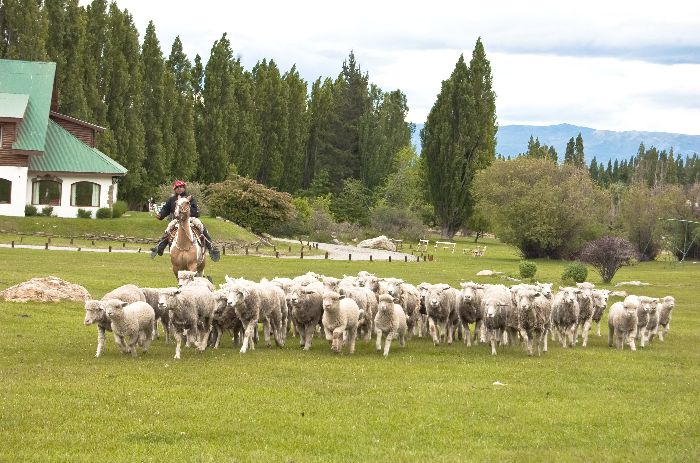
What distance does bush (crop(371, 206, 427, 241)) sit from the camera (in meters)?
96.2

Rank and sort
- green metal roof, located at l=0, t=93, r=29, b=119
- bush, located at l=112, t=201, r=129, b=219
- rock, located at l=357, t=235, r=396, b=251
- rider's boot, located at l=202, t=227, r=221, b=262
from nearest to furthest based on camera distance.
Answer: rider's boot, located at l=202, t=227, r=221, b=262, green metal roof, located at l=0, t=93, r=29, b=119, bush, located at l=112, t=201, r=129, b=219, rock, located at l=357, t=235, r=396, b=251

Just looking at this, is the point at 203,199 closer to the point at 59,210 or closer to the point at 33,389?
the point at 59,210

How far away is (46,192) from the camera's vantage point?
70500 mm

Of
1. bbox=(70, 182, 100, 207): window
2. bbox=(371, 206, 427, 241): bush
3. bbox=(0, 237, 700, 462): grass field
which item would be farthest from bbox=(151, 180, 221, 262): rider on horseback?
bbox=(371, 206, 427, 241): bush

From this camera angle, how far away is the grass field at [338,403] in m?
13.6

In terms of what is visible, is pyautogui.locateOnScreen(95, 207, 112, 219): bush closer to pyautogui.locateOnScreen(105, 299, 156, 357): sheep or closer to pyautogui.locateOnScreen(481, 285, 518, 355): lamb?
pyautogui.locateOnScreen(481, 285, 518, 355): lamb

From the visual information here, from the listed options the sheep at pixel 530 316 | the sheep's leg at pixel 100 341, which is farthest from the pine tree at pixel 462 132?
the sheep's leg at pixel 100 341

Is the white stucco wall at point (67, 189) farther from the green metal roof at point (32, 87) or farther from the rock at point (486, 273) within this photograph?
the rock at point (486, 273)

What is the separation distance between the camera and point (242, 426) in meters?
14.6

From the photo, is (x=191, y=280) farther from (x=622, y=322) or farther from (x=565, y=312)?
(x=622, y=322)

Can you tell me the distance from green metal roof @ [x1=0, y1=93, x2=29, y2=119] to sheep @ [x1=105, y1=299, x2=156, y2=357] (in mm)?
49249

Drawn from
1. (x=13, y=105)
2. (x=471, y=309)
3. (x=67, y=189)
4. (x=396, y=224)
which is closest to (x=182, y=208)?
(x=471, y=309)

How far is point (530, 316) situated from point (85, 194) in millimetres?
52160

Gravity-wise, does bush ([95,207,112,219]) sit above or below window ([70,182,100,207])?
below
